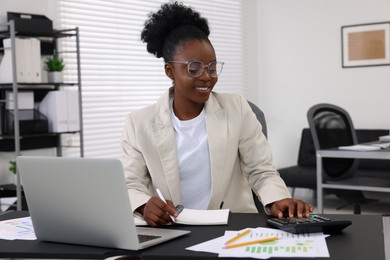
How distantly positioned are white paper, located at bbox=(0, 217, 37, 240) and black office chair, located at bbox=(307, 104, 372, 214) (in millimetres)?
2833

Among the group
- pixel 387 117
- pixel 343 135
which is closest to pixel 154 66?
pixel 343 135

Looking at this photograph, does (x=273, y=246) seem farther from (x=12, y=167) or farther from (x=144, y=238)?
(x=12, y=167)

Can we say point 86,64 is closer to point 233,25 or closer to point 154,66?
point 154,66

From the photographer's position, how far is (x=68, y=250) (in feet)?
4.53

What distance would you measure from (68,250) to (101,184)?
196mm

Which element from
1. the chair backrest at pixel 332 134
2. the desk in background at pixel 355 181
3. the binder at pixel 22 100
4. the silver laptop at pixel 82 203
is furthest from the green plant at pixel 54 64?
Answer: the silver laptop at pixel 82 203

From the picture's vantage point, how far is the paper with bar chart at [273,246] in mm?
1252

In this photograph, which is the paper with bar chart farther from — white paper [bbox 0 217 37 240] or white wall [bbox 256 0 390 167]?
white wall [bbox 256 0 390 167]

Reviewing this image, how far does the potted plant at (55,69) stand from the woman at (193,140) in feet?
7.50

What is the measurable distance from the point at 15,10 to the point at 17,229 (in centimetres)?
286

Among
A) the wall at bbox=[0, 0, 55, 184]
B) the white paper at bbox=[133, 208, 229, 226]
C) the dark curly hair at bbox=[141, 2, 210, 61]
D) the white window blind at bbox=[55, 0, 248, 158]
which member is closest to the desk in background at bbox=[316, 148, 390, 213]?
the white window blind at bbox=[55, 0, 248, 158]

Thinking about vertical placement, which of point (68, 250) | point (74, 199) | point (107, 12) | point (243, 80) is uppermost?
point (107, 12)

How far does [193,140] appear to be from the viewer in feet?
6.41

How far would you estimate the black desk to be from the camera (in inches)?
49.7
